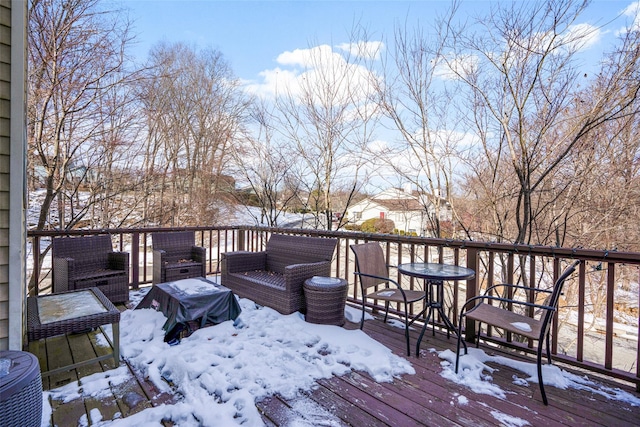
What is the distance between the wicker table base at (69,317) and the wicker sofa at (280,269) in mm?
1480

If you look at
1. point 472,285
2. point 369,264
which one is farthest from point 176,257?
point 472,285

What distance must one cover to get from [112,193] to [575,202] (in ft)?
31.6

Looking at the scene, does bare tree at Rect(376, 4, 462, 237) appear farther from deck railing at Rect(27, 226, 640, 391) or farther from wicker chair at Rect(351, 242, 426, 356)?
wicker chair at Rect(351, 242, 426, 356)

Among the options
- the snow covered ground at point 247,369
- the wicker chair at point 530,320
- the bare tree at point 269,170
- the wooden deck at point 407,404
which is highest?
the bare tree at point 269,170

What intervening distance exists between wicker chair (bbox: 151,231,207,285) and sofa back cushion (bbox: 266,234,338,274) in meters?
1.01

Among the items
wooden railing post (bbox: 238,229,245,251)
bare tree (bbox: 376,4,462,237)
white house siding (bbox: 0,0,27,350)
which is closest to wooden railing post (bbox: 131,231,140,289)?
wooden railing post (bbox: 238,229,245,251)

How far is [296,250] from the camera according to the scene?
12.8ft

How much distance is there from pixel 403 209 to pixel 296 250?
4.14 metres

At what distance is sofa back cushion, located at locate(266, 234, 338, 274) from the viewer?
3645mm

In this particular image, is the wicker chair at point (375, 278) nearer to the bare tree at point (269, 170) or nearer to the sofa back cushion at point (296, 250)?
the sofa back cushion at point (296, 250)

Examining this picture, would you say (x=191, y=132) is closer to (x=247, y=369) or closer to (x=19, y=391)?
(x=247, y=369)

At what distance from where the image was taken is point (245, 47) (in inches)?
303

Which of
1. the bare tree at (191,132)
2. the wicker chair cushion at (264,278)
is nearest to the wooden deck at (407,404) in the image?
the wicker chair cushion at (264,278)

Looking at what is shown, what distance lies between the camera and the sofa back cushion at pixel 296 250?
3645 millimetres
